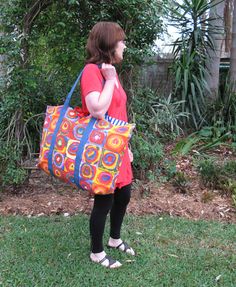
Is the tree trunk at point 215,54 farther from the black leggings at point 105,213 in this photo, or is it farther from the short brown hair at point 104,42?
the short brown hair at point 104,42

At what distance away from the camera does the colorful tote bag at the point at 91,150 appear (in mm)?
2396

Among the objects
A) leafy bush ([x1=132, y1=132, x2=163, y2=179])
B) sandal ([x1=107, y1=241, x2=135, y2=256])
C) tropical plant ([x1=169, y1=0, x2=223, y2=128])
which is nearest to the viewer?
sandal ([x1=107, y1=241, x2=135, y2=256])

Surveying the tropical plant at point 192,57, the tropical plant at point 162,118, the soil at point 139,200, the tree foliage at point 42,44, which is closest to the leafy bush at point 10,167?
the tree foliage at point 42,44

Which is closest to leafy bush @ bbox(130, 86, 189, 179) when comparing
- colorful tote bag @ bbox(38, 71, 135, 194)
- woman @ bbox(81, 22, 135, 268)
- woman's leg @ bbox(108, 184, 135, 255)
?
woman's leg @ bbox(108, 184, 135, 255)

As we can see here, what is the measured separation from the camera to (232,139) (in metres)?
5.88

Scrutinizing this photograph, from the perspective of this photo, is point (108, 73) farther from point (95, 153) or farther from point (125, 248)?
point (125, 248)

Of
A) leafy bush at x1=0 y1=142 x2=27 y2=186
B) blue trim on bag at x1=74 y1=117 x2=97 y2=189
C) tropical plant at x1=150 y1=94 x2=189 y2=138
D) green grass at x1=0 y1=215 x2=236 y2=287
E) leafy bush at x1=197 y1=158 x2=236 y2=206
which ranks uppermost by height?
blue trim on bag at x1=74 y1=117 x2=97 y2=189

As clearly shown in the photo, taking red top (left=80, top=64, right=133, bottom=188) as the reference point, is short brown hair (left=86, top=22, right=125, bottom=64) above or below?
above

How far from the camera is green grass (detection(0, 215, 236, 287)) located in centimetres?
271

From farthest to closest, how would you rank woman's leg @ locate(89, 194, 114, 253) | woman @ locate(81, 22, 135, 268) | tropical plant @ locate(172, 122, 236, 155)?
tropical plant @ locate(172, 122, 236, 155) < woman's leg @ locate(89, 194, 114, 253) < woman @ locate(81, 22, 135, 268)

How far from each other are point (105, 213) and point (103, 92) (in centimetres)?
87

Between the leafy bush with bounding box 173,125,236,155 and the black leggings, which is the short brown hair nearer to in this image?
the black leggings

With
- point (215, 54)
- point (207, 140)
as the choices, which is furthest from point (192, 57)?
point (207, 140)

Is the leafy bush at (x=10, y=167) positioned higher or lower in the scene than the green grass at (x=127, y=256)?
higher
